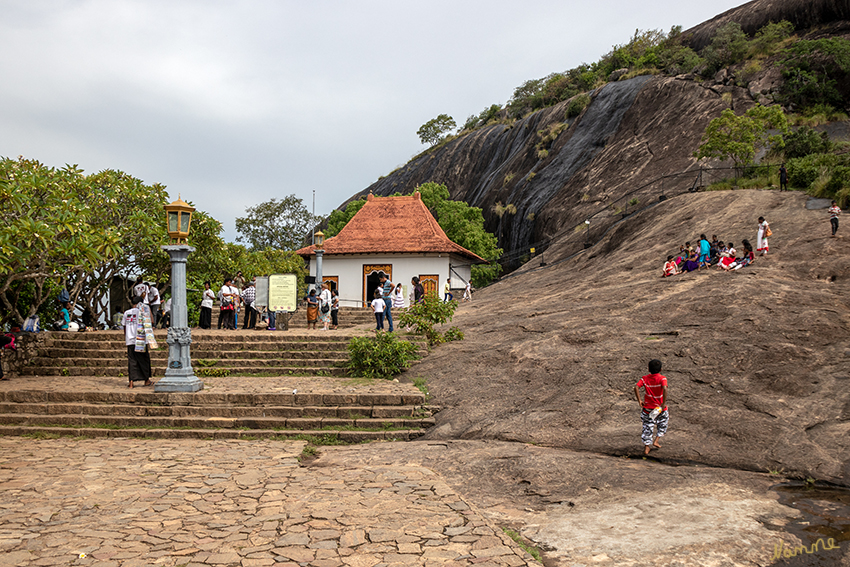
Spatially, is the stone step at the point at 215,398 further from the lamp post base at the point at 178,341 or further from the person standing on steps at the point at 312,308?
the person standing on steps at the point at 312,308

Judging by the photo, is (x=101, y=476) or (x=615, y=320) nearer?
(x=101, y=476)

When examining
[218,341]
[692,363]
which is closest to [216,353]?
[218,341]

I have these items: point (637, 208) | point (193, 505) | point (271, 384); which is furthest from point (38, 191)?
point (637, 208)

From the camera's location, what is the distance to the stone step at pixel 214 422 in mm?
8711

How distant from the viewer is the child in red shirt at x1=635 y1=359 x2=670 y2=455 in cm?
654

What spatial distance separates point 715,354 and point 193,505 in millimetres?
7551

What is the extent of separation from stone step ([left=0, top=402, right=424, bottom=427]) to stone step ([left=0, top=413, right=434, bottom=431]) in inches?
3.8

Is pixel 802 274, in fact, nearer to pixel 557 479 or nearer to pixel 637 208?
pixel 557 479

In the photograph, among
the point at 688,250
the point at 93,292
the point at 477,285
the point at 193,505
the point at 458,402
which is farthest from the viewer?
the point at 477,285

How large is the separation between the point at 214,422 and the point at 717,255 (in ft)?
41.3

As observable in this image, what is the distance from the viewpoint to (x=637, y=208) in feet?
75.1

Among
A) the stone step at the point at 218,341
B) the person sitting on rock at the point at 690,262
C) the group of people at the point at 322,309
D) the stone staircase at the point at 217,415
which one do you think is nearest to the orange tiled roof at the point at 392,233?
the group of people at the point at 322,309

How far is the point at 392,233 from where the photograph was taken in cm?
2761

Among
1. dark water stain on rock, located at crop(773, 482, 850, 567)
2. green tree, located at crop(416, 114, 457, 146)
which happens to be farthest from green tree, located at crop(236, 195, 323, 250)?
dark water stain on rock, located at crop(773, 482, 850, 567)
